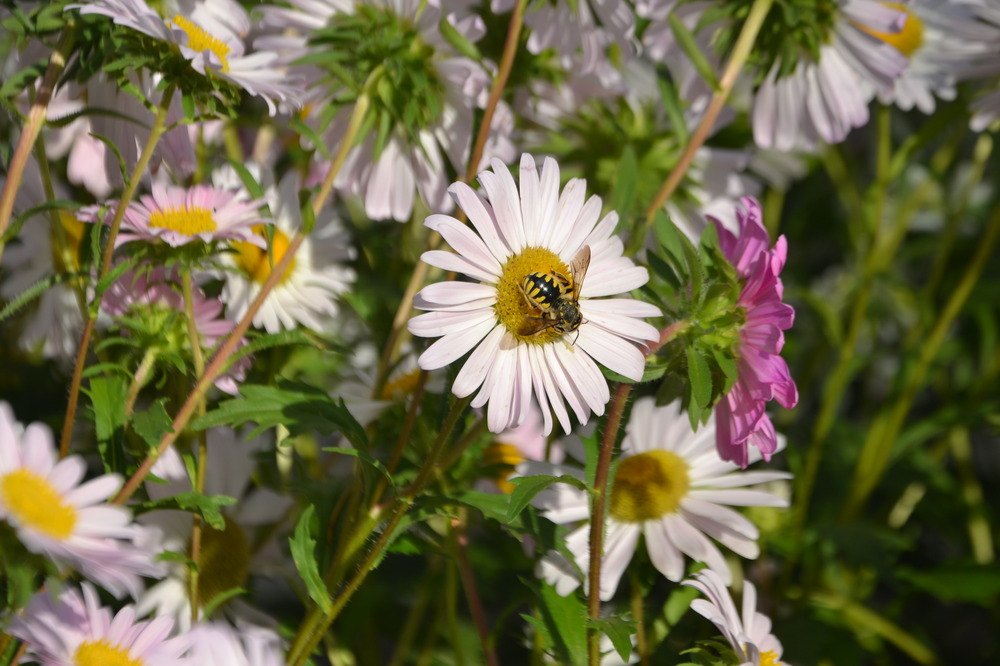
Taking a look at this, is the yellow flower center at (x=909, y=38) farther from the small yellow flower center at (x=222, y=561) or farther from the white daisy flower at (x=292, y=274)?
the small yellow flower center at (x=222, y=561)

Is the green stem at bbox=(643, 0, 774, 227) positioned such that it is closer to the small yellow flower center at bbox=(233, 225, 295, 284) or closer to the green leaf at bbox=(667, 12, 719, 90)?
the green leaf at bbox=(667, 12, 719, 90)

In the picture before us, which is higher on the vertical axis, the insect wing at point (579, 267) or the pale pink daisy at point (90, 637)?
the insect wing at point (579, 267)

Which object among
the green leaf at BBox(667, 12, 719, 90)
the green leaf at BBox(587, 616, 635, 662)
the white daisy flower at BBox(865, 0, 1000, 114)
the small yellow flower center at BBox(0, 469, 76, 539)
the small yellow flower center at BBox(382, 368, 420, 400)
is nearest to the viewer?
the small yellow flower center at BBox(0, 469, 76, 539)

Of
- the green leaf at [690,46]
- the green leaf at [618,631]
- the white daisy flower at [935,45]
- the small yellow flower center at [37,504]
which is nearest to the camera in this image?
the small yellow flower center at [37,504]

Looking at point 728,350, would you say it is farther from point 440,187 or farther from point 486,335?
point 440,187

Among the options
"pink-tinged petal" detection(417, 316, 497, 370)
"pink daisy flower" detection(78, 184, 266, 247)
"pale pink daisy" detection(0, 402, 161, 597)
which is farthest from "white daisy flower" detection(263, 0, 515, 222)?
"pale pink daisy" detection(0, 402, 161, 597)

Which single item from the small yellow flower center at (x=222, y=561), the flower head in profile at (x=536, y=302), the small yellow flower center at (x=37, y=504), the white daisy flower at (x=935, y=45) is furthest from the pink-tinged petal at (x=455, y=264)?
the white daisy flower at (x=935, y=45)

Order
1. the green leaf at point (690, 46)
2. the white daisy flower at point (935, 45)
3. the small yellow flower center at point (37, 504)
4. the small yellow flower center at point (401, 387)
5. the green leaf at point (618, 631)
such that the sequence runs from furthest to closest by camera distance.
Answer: the white daisy flower at point (935, 45) → the small yellow flower center at point (401, 387) → the green leaf at point (690, 46) → the green leaf at point (618, 631) → the small yellow flower center at point (37, 504)
